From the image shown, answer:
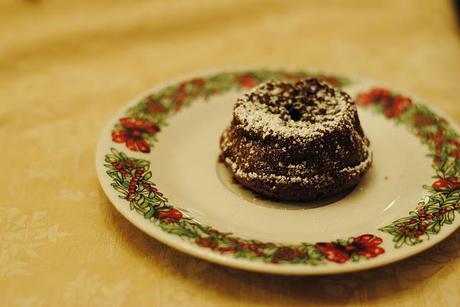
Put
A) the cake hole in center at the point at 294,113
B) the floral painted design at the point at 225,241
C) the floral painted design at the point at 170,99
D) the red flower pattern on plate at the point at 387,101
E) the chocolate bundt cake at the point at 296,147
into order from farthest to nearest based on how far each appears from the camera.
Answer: the red flower pattern on plate at the point at 387,101 → the floral painted design at the point at 170,99 → the cake hole in center at the point at 294,113 → the chocolate bundt cake at the point at 296,147 → the floral painted design at the point at 225,241

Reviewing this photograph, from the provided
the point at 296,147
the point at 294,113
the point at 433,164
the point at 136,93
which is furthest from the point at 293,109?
the point at 136,93

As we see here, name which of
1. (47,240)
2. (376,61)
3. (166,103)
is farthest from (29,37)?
(376,61)

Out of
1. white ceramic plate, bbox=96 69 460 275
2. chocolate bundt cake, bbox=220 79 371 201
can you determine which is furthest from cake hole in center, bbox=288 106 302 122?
white ceramic plate, bbox=96 69 460 275

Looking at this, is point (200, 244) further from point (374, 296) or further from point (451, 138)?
point (451, 138)

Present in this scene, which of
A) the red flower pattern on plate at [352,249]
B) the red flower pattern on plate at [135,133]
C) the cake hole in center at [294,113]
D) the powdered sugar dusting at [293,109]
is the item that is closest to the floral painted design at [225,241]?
the red flower pattern on plate at [352,249]

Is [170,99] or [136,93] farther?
[136,93]

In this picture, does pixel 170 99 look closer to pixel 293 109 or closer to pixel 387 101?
pixel 293 109

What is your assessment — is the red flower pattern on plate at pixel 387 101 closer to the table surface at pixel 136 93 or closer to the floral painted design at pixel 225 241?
the table surface at pixel 136 93
